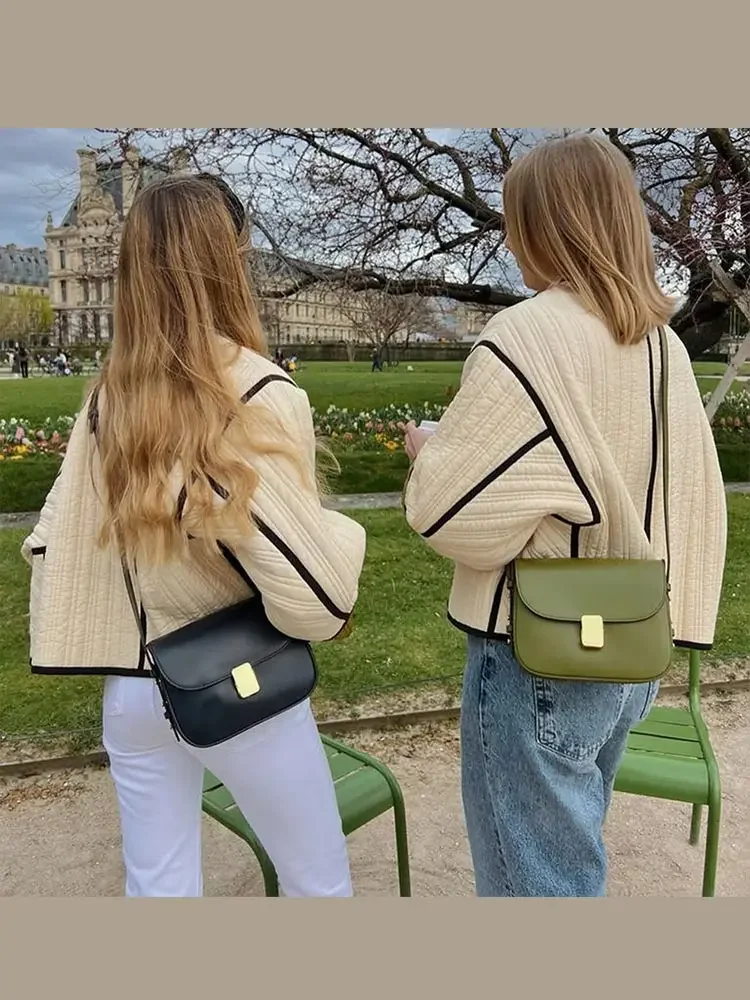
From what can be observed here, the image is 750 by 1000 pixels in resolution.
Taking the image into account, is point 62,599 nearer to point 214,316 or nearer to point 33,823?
point 214,316

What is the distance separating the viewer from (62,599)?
1.55 meters

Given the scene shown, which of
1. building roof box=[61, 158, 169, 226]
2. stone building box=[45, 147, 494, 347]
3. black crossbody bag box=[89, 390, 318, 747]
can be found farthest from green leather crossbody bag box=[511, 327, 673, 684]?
building roof box=[61, 158, 169, 226]

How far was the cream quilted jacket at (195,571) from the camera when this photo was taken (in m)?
1.45

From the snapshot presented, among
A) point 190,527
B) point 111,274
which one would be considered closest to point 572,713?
point 190,527

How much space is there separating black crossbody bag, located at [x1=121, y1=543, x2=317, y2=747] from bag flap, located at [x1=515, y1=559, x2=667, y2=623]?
47cm

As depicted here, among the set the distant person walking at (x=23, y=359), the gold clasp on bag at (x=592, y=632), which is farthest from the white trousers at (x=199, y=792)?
the distant person walking at (x=23, y=359)

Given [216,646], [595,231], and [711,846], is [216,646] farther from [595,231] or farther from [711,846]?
[711,846]

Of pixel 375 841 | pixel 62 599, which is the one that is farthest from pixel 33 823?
pixel 62 599

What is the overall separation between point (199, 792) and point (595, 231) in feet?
4.60

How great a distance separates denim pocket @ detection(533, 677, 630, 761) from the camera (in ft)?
4.93

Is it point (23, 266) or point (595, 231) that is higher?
point (23, 266)

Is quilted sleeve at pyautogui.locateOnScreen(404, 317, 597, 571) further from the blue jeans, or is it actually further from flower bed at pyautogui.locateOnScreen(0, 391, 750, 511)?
flower bed at pyautogui.locateOnScreen(0, 391, 750, 511)

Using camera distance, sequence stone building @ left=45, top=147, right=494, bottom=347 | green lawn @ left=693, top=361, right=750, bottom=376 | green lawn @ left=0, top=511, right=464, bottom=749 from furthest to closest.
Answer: green lawn @ left=693, top=361, right=750, bottom=376 → stone building @ left=45, top=147, right=494, bottom=347 → green lawn @ left=0, top=511, right=464, bottom=749

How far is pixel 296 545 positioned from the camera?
1459mm
